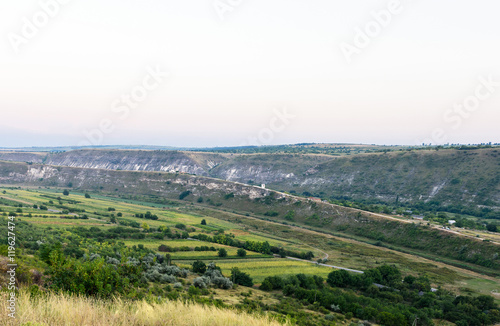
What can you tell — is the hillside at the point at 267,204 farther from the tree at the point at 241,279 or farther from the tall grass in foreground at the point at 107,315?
the tall grass in foreground at the point at 107,315

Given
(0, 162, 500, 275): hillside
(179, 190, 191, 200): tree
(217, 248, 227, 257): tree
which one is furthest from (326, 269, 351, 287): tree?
(179, 190, 191, 200): tree

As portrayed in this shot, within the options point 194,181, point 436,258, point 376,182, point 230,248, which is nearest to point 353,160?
point 376,182

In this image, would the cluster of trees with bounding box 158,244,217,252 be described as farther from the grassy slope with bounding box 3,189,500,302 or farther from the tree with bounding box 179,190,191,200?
the tree with bounding box 179,190,191,200

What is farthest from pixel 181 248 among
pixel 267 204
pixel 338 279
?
pixel 267 204

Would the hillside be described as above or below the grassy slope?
above

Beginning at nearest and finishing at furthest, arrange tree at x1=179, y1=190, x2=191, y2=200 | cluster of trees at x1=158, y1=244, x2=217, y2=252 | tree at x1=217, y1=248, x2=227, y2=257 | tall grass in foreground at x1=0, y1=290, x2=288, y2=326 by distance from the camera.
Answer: tall grass in foreground at x1=0, y1=290, x2=288, y2=326, cluster of trees at x1=158, y1=244, x2=217, y2=252, tree at x1=217, y1=248, x2=227, y2=257, tree at x1=179, y1=190, x2=191, y2=200

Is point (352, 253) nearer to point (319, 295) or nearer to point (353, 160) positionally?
point (319, 295)

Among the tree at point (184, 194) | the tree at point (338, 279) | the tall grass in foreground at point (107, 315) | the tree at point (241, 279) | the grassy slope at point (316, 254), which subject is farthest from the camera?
the tree at point (184, 194)

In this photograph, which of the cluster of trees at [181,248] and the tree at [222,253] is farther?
the tree at [222,253]

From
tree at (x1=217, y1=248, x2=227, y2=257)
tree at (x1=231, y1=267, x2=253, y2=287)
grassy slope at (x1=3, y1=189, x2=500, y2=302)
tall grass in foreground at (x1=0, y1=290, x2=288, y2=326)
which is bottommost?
grassy slope at (x1=3, y1=189, x2=500, y2=302)

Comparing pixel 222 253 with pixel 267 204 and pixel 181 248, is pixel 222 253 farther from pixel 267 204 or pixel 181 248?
pixel 267 204

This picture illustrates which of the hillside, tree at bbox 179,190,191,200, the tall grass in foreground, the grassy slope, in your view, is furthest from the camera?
tree at bbox 179,190,191,200

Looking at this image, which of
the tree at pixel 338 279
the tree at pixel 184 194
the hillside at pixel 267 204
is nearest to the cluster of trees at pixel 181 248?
the tree at pixel 338 279

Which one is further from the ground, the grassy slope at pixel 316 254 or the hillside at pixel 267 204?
the hillside at pixel 267 204
